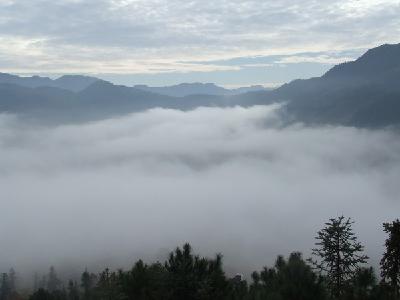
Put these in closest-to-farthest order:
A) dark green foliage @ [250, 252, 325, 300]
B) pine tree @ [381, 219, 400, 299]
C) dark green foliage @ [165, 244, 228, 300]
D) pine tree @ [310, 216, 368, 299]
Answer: dark green foliage @ [250, 252, 325, 300], dark green foliage @ [165, 244, 228, 300], pine tree @ [310, 216, 368, 299], pine tree @ [381, 219, 400, 299]

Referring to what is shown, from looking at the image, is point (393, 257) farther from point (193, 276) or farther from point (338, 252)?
point (193, 276)

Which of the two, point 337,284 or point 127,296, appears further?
point 337,284

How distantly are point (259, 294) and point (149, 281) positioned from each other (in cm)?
1261

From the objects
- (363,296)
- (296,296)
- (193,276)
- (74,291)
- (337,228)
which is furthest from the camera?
(74,291)

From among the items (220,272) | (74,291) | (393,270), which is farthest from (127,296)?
(74,291)

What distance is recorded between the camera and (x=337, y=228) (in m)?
51.5

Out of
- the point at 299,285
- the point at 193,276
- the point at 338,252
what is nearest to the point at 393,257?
the point at 338,252

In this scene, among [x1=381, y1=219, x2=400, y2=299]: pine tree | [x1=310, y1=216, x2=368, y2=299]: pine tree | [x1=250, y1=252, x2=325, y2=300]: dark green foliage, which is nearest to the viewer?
[x1=250, y1=252, x2=325, y2=300]: dark green foliage

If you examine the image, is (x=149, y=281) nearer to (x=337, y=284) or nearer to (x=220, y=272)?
(x=220, y=272)

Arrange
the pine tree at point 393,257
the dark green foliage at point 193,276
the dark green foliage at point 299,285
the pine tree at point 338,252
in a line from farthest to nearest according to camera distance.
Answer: the pine tree at point 393,257 < the pine tree at point 338,252 < the dark green foliage at point 193,276 < the dark green foliage at point 299,285

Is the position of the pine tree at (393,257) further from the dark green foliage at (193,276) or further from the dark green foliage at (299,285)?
the dark green foliage at (299,285)

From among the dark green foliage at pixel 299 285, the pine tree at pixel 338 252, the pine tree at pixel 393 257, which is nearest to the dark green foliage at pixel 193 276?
the dark green foliage at pixel 299 285

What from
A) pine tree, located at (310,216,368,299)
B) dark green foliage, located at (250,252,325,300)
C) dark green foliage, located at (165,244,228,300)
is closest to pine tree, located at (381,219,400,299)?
pine tree, located at (310,216,368,299)

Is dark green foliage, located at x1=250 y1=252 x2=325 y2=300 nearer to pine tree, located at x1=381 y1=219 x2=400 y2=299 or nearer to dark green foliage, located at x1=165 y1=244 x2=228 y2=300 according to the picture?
dark green foliage, located at x1=165 y1=244 x2=228 y2=300
